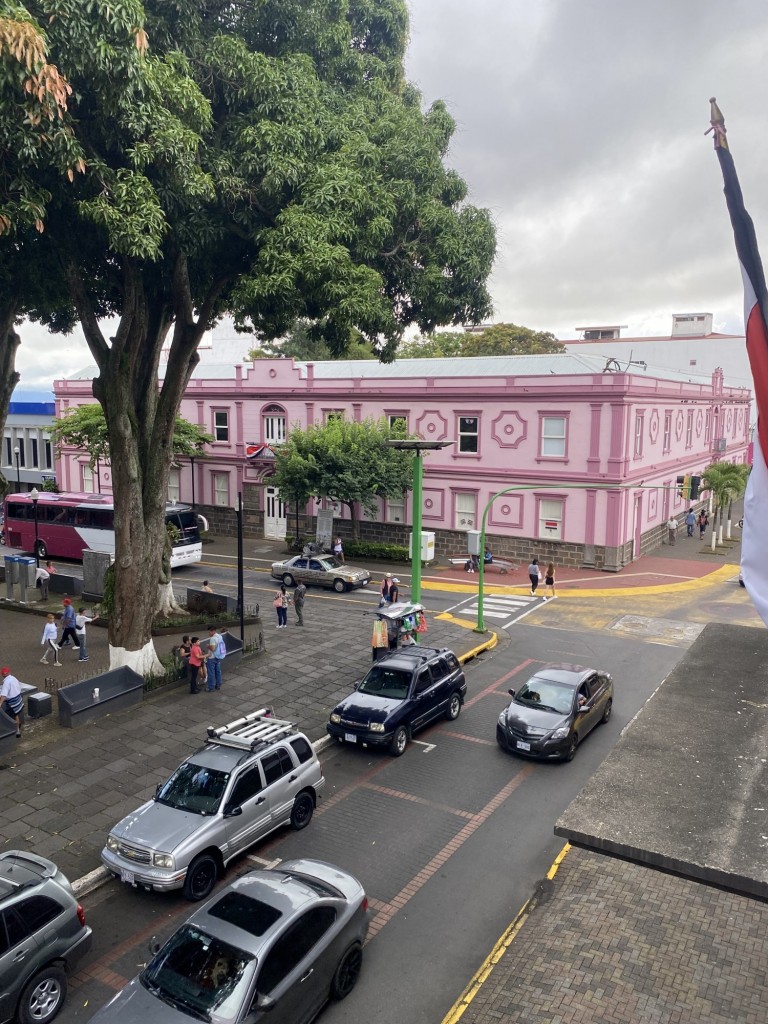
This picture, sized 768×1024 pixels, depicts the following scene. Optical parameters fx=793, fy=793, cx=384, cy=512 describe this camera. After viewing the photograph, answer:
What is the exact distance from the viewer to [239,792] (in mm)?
12250

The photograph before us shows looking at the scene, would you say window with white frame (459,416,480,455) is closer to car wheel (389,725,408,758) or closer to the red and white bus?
the red and white bus

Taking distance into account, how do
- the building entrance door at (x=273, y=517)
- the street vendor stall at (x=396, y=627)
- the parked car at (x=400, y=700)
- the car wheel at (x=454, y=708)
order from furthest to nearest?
1. the building entrance door at (x=273, y=517)
2. the street vendor stall at (x=396, y=627)
3. the car wheel at (x=454, y=708)
4. the parked car at (x=400, y=700)

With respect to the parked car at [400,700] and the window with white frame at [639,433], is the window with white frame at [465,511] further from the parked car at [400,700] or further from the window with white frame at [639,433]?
the parked car at [400,700]

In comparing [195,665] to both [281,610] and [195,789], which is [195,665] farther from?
[195,789]

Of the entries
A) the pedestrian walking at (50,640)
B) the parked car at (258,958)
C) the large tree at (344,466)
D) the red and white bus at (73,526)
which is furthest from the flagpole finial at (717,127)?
the large tree at (344,466)

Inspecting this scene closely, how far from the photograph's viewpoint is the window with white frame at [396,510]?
40000 mm

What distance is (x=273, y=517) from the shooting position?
44.3 meters

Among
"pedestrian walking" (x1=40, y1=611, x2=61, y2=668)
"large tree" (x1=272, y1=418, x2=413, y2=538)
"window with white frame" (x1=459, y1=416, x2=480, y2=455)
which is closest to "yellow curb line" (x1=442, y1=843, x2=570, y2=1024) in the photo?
"pedestrian walking" (x1=40, y1=611, x2=61, y2=668)

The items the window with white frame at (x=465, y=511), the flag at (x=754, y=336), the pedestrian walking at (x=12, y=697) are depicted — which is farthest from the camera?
the window with white frame at (x=465, y=511)

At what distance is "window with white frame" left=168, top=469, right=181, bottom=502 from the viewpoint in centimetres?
4738

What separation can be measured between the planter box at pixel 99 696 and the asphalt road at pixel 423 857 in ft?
16.9

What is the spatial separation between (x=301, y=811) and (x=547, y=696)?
608 cm

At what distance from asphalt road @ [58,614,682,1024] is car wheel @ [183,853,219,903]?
0.26 meters

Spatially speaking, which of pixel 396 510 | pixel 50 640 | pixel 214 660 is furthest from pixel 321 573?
pixel 50 640
